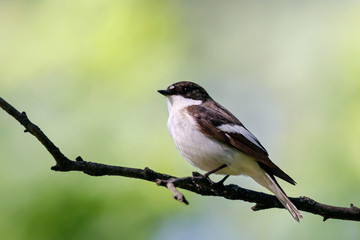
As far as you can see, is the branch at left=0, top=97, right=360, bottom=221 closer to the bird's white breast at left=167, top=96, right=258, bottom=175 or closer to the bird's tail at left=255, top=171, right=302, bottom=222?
the bird's tail at left=255, top=171, right=302, bottom=222

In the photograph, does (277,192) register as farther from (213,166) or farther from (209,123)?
(209,123)

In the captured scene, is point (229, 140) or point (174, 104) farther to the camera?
point (174, 104)

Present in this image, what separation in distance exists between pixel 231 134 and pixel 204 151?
0.89ft

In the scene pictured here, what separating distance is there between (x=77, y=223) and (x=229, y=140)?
1.29 metres

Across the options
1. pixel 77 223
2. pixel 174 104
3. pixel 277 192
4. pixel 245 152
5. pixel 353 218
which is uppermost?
pixel 174 104

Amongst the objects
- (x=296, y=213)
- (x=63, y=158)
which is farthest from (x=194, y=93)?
(x=63, y=158)

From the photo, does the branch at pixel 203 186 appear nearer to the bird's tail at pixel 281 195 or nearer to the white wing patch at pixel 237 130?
the bird's tail at pixel 281 195

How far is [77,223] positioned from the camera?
351 centimetres

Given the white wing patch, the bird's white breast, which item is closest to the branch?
the bird's white breast

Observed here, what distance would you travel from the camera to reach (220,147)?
360 centimetres

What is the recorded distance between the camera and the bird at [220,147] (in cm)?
357

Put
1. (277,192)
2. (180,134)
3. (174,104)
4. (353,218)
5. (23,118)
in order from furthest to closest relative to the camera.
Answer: (174,104)
(180,134)
(277,192)
(353,218)
(23,118)

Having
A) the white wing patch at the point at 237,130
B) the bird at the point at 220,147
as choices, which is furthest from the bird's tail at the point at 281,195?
the white wing patch at the point at 237,130

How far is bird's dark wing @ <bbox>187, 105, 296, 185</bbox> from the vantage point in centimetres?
356
